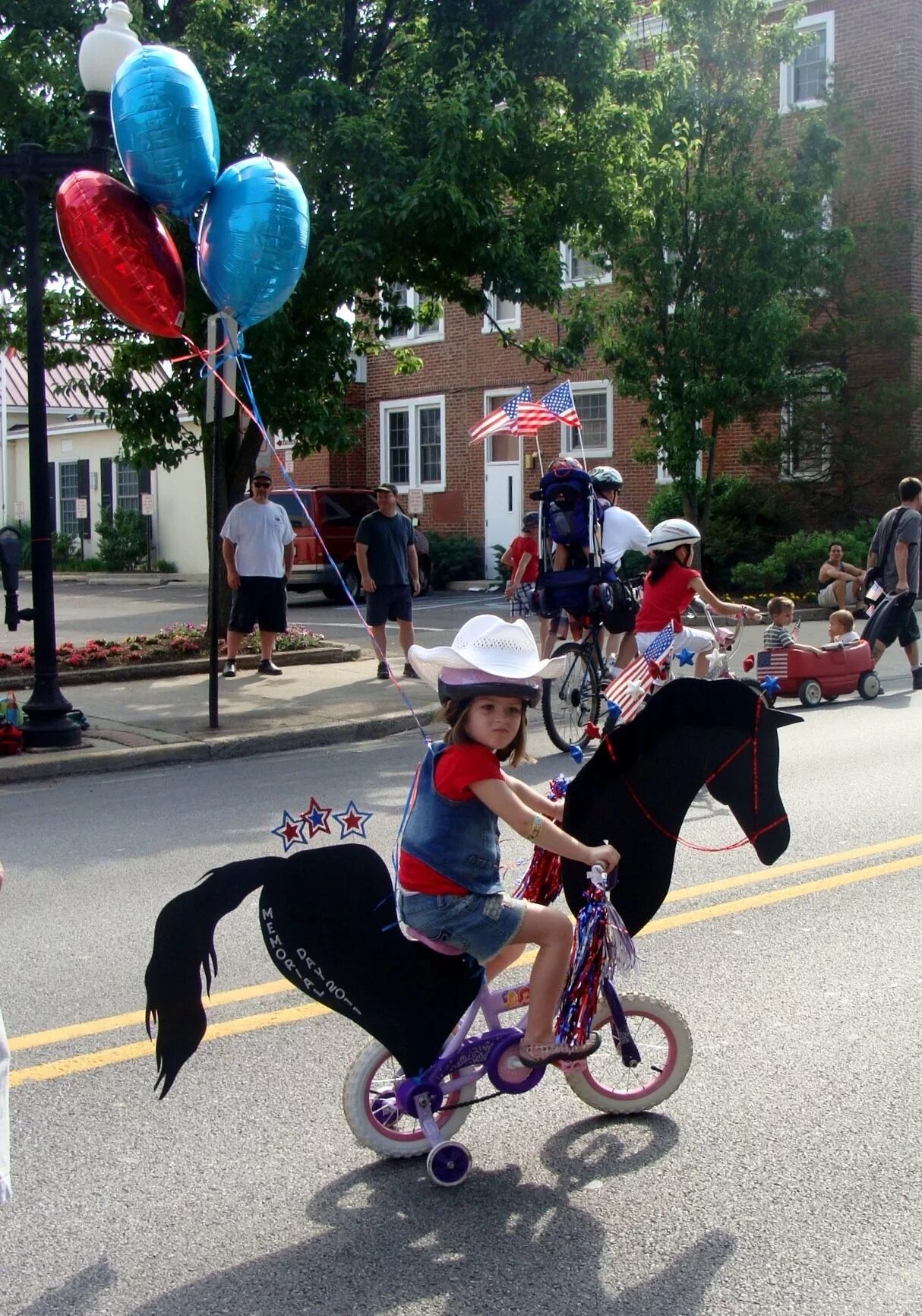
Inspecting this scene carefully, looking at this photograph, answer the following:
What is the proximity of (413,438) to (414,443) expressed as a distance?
114mm

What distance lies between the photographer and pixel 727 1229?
11.3 feet

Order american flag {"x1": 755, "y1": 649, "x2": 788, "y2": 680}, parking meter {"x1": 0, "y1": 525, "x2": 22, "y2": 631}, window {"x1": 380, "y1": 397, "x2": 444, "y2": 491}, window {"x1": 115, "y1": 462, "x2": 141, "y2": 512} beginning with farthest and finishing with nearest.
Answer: window {"x1": 115, "y1": 462, "x2": 141, "y2": 512}
window {"x1": 380, "y1": 397, "x2": 444, "y2": 491}
american flag {"x1": 755, "y1": 649, "x2": 788, "y2": 680}
parking meter {"x1": 0, "y1": 525, "x2": 22, "y2": 631}

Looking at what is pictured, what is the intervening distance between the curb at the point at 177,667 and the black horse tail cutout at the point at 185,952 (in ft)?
32.3

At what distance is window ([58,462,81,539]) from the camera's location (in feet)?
122

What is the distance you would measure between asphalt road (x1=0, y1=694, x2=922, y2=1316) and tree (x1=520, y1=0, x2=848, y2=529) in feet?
51.9

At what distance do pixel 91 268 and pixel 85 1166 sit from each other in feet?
19.3

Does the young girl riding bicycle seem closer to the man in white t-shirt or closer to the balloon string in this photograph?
the balloon string

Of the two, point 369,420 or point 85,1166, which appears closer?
point 85,1166

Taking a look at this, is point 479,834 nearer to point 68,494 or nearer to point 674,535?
point 674,535

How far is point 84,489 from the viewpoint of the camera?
36.7 m

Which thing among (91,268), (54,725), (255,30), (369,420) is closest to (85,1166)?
(91,268)

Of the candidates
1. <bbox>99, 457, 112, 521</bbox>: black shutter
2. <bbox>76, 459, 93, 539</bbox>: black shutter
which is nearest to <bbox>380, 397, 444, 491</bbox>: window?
<bbox>99, 457, 112, 521</bbox>: black shutter

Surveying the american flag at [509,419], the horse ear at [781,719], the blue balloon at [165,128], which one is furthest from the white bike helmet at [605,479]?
the horse ear at [781,719]

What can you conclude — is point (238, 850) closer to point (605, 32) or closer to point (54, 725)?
point (54, 725)
